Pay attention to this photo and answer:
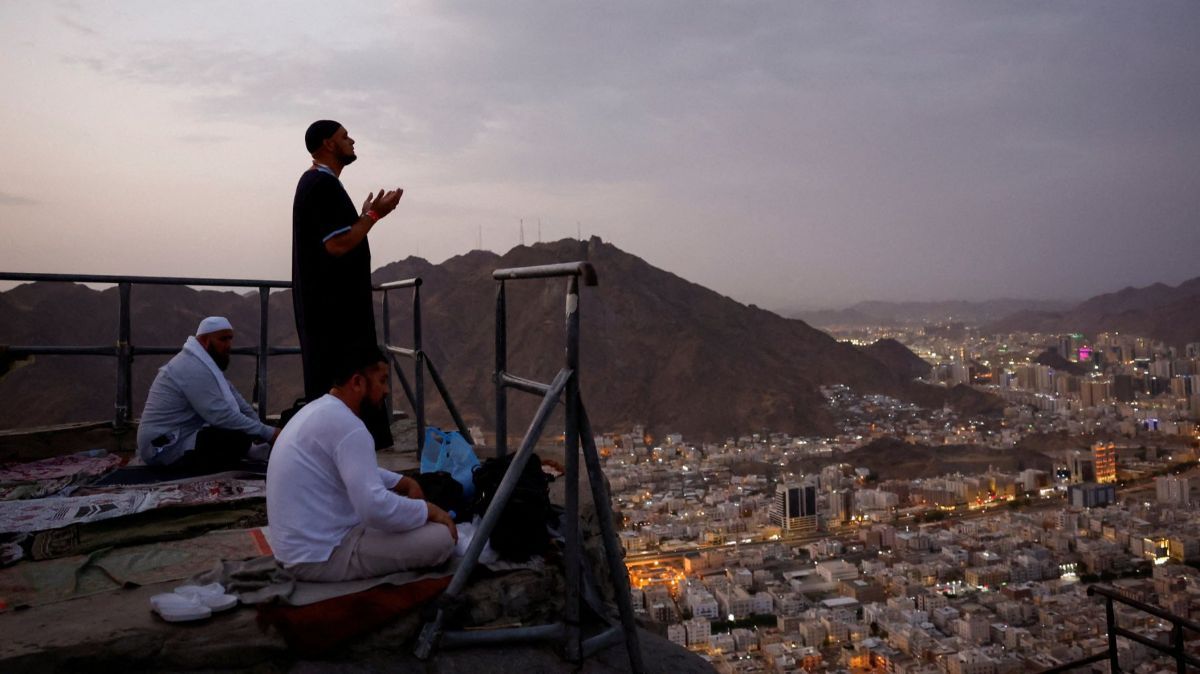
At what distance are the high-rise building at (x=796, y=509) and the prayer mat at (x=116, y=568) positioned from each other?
21.1 meters

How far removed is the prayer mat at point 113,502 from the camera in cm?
336

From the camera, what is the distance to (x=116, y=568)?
2.96 metres

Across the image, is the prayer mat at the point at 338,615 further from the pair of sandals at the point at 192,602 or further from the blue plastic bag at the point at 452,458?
the blue plastic bag at the point at 452,458

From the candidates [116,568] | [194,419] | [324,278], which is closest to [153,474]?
[194,419]

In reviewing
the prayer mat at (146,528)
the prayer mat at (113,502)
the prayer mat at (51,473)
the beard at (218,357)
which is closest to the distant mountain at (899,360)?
the beard at (218,357)

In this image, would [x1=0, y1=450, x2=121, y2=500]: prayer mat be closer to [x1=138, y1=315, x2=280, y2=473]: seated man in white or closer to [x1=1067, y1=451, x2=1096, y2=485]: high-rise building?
[x1=138, y1=315, x2=280, y2=473]: seated man in white

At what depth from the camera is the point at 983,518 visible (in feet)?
80.1

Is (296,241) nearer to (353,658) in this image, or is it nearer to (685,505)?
(353,658)

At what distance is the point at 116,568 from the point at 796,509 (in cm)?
2178

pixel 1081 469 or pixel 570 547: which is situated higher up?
pixel 570 547

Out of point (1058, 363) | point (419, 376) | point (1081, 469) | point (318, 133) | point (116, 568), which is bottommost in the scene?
point (1081, 469)

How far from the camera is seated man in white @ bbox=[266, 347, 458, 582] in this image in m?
2.49

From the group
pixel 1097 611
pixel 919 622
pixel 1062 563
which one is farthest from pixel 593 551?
pixel 1062 563

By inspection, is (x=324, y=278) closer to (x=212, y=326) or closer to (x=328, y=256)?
(x=328, y=256)
